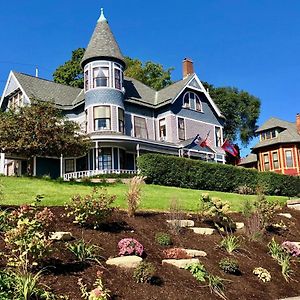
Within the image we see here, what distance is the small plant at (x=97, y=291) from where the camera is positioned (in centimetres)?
575

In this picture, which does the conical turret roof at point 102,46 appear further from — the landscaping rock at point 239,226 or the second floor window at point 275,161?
the landscaping rock at point 239,226

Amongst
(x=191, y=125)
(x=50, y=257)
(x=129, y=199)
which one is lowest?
(x=50, y=257)

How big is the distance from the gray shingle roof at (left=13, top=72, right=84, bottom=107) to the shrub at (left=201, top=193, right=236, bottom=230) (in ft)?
71.9

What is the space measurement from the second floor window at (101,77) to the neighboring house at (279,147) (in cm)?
2024

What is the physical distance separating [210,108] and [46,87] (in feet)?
46.0

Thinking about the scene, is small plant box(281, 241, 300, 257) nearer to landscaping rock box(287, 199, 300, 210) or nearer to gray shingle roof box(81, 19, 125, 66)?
landscaping rock box(287, 199, 300, 210)

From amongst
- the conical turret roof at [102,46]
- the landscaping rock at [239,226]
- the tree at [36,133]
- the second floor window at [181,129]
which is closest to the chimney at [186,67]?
the second floor window at [181,129]

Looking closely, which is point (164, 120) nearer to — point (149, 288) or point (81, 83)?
point (81, 83)

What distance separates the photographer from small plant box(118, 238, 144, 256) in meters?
8.10

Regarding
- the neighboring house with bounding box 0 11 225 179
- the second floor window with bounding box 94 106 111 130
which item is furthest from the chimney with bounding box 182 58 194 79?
the second floor window with bounding box 94 106 111 130

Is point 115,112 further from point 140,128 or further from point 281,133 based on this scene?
point 281,133

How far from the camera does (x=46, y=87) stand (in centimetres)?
3319

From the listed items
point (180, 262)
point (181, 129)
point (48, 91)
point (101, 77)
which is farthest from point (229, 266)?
point (48, 91)

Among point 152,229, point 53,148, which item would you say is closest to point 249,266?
point 152,229
